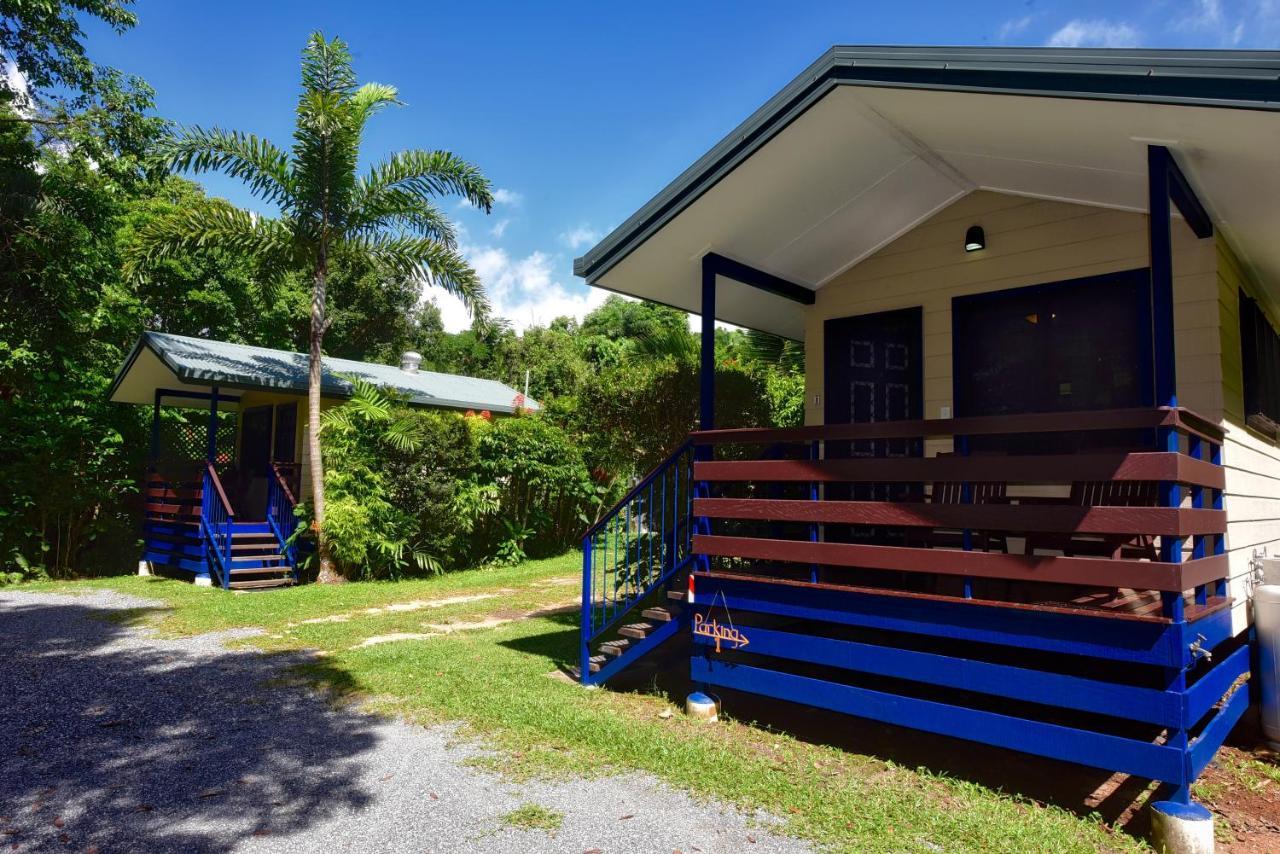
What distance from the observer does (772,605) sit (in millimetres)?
4711

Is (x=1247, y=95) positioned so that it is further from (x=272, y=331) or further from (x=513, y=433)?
(x=272, y=331)

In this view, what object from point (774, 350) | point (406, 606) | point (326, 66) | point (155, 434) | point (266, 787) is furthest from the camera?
point (155, 434)

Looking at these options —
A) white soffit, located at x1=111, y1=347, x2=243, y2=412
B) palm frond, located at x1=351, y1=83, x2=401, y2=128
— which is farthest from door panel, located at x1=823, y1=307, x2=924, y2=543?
white soffit, located at x1=111, y1=347, x2=243, y2=412

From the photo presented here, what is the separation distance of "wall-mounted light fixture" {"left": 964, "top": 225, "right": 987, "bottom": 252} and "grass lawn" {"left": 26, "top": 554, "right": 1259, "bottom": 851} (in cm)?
399

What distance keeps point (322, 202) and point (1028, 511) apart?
10.7 m

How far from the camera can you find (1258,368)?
588 centimetres

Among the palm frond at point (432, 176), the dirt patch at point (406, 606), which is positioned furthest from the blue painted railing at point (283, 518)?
the palm frond at point (432, 176)

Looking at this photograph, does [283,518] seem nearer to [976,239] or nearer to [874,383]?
[874,383]

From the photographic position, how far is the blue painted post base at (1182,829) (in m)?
3.11

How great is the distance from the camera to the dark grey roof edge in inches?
122

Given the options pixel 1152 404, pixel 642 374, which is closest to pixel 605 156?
pixel 642 374

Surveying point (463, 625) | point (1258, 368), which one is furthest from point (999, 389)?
point (463, 625)

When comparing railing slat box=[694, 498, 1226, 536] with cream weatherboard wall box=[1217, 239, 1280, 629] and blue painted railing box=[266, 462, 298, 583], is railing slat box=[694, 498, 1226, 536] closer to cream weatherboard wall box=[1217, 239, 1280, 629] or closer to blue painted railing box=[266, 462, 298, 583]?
cream weatherboard wall box=[1217, 239, 1280, 629]

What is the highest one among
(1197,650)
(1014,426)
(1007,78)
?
(1007,78)
